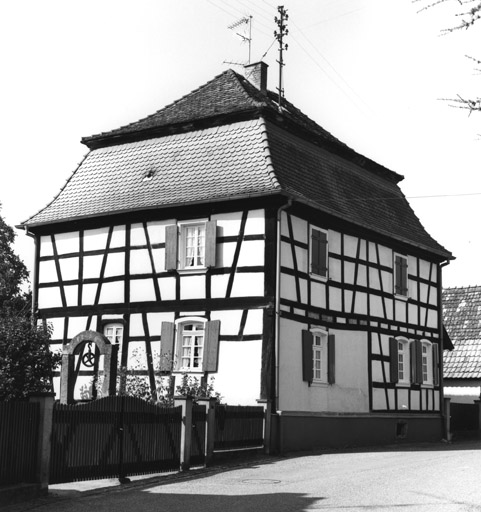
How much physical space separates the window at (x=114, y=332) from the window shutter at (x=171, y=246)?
7.39ft

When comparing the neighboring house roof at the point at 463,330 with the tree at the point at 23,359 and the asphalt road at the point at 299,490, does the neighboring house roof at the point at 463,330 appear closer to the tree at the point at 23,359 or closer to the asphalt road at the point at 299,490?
the asphalt road at the point at 299,490

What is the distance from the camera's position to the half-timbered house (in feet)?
72.2

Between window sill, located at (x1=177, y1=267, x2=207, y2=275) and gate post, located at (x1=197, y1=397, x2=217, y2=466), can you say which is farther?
window sill, located at (x1=177, y1=267, x2=207, y2=275)

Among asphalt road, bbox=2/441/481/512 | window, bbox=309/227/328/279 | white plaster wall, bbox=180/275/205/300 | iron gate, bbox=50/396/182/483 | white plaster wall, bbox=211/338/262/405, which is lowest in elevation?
asphalt road, bbox=2/441/481/512

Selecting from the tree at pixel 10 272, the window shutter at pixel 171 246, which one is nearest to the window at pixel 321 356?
the window shutter at pixel 171 246

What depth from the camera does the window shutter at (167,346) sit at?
74.9 ft

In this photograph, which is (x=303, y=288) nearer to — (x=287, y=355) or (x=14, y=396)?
(x=287, y=355)

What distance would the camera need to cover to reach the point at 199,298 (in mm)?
22766

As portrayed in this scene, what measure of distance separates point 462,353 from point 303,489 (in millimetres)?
24757

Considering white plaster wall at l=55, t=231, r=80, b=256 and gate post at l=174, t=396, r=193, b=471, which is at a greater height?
white plaster wall at l=55, t=231, r=80, b=256

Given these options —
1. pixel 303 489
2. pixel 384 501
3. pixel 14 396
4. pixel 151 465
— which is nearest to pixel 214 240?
pixel 14 396

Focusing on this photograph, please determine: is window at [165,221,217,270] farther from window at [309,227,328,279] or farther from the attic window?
window at [309,227,328,279]

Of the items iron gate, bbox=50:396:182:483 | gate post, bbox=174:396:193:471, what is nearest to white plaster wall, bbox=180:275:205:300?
gate post, bbox=174:396:193:471

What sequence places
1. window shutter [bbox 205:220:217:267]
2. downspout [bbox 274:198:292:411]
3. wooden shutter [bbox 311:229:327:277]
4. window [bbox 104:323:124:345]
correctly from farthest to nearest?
window [bbox 104:323:124:345] < wooden shutter [bbox 311:229:327:277] < window shutter [bbox 205:220:217:267] < downspout [bbox 274:198:292:411]
